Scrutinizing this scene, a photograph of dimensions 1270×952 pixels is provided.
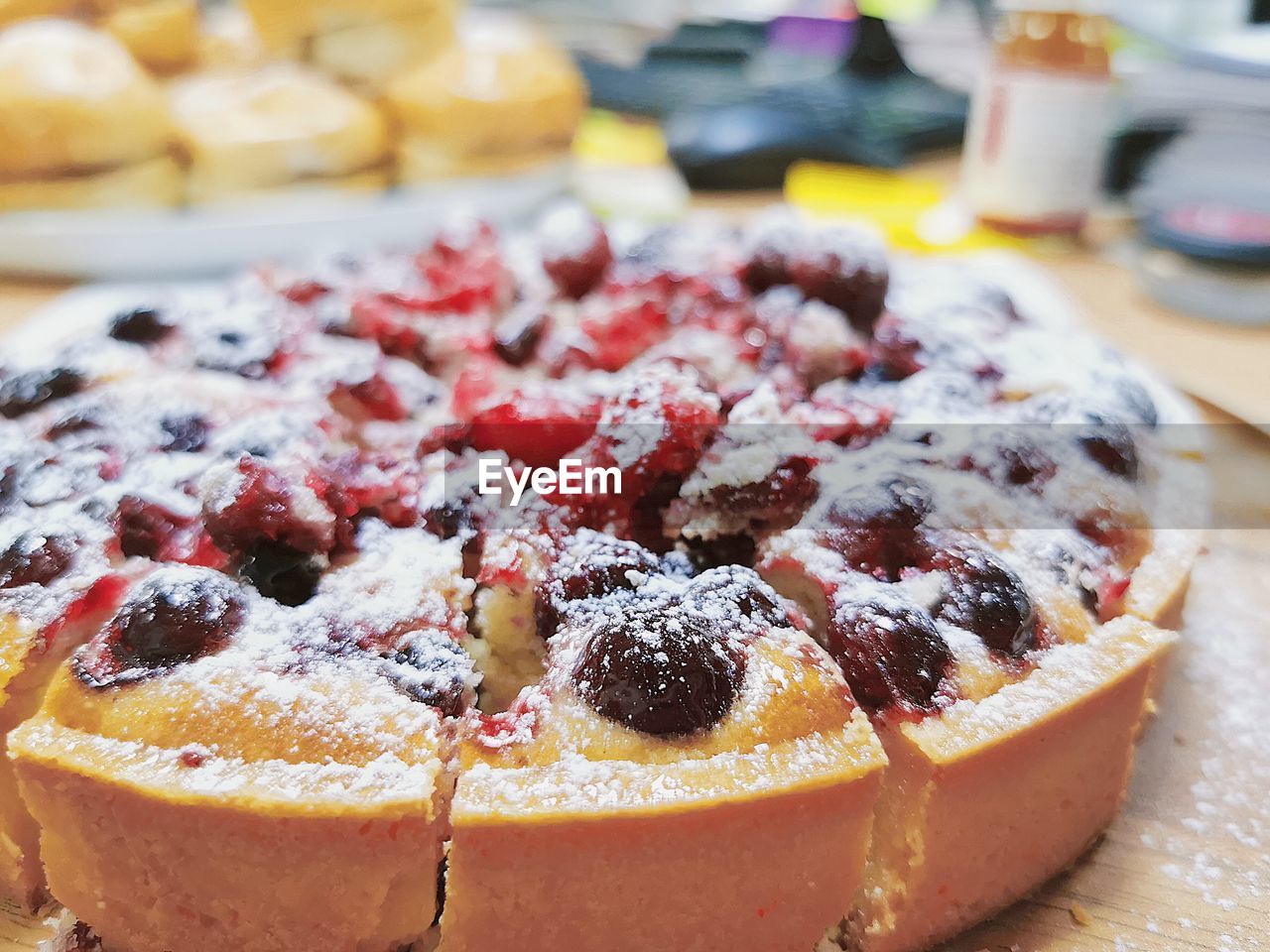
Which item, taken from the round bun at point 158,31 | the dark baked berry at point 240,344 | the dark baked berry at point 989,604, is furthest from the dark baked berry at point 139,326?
the round bun at point 158,31

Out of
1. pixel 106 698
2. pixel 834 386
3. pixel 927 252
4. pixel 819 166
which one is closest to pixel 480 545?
pixel 106 698

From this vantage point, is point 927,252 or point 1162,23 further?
point 1162,23

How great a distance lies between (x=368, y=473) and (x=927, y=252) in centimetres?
169

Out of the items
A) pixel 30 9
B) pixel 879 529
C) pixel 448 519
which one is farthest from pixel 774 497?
pixel 30 9

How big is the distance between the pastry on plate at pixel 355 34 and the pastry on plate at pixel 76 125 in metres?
0.38

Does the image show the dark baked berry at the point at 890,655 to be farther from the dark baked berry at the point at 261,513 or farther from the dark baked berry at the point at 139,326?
the dark baked berry at the point at 139,326

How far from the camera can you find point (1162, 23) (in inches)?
126

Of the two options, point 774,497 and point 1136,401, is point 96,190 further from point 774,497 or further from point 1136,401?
point 1136,401

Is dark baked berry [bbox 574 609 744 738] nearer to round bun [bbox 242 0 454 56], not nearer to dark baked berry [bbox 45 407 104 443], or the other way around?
dark baked berry [bbox 45 407 104 443]

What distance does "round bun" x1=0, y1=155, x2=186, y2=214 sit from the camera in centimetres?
216

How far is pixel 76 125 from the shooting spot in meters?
2.11

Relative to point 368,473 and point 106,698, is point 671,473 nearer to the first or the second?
point 368,473

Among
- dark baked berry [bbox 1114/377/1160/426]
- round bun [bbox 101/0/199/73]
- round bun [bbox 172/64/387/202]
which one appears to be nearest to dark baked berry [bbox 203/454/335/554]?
dark baked berry [bbox 1114/377/1160/426]

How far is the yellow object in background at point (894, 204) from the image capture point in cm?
247
